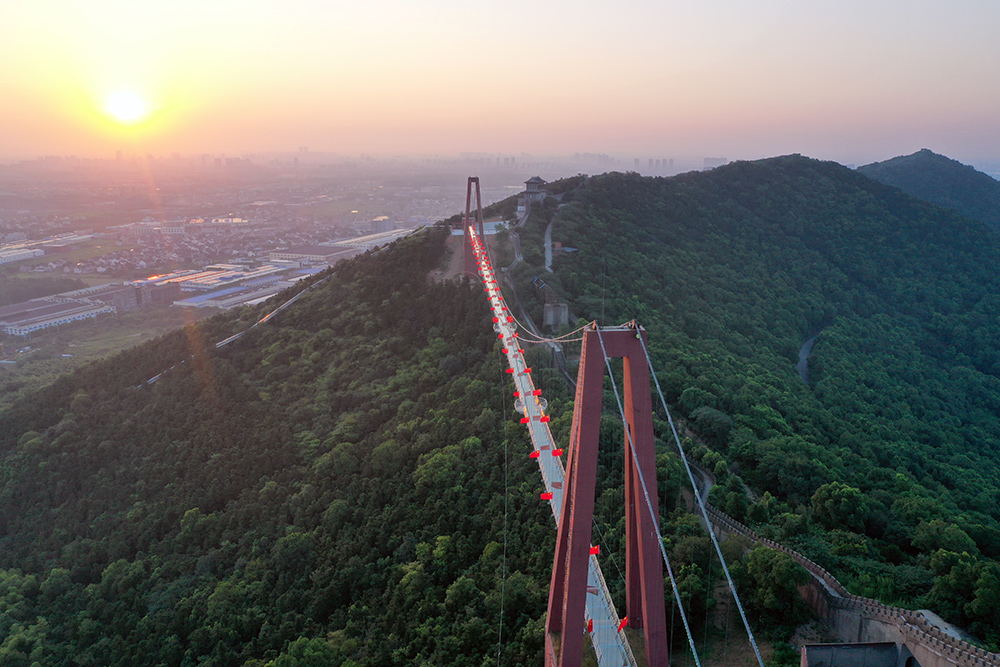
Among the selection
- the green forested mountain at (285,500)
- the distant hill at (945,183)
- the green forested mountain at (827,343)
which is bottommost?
the green forested mountain at (285,500)

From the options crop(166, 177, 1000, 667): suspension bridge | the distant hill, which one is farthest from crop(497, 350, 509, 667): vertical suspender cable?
the distant hill

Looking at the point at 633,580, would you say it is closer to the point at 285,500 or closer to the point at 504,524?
the point at 504,524

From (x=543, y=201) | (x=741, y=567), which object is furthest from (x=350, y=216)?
(x=741, y=567)

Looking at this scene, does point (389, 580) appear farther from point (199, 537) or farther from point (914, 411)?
point (914, 411)

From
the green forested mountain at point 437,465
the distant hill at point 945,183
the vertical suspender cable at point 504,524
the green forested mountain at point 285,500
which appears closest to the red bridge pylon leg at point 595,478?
the green forested mountain at point 437,465

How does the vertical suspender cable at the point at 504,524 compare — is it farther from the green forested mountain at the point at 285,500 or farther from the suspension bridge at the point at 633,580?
the suspension bridge at the point at 633,580

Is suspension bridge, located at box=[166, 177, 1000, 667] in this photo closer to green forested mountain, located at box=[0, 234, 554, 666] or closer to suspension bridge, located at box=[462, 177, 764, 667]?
suspension bridge, located at box=[462, 177, 764, 667]
